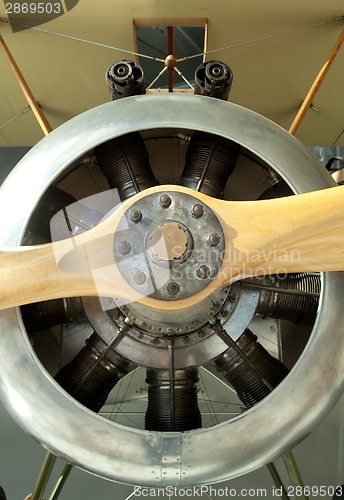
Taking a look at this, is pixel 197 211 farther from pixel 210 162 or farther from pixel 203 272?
pixel 210 162

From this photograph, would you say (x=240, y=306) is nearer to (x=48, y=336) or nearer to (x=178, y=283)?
(x=178, y=283)

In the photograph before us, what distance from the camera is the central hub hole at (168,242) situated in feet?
5.00

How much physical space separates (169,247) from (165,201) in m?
0.16

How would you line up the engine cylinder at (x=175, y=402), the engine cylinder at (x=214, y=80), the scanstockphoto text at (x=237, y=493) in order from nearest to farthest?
the engine cylinder at (x=175, y=402), the engine cylinder at (x=214, y=80), the scanstockphoto text at (x=237, y=493)

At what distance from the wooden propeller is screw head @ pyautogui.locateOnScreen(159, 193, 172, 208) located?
1.0 inches

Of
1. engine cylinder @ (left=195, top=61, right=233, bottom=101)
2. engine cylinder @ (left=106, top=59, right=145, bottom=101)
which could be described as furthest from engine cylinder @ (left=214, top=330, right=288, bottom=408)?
engine cylinder @ (left=106, top=59, right=145, bottom=101)

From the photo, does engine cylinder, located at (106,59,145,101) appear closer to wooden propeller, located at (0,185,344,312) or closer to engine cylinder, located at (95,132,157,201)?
engine cylinder, located at (95,132,157,201)

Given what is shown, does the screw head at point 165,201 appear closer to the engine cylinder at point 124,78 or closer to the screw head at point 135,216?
the screw head at point 135,216

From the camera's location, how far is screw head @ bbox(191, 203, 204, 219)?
1567 millimetres

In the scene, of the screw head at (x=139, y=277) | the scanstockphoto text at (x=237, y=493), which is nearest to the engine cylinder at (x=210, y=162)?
the screw head at (x=139, y=277)

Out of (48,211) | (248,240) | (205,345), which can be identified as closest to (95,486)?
(205,345)

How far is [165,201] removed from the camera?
158cm

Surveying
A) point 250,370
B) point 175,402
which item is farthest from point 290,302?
point 175,402

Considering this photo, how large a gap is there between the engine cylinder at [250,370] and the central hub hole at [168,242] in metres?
0.54
